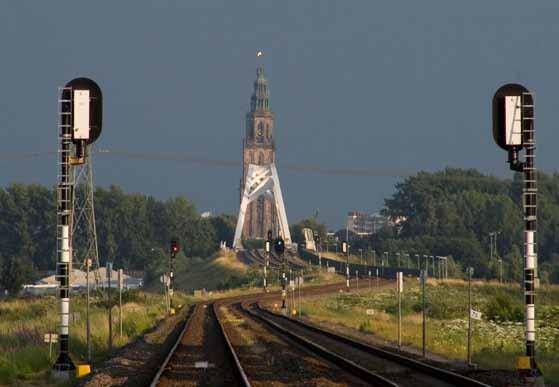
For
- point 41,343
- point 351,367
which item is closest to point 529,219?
point 351,367

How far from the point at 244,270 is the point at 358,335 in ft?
407

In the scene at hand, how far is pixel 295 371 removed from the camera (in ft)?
101

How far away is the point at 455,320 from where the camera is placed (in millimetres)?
63438

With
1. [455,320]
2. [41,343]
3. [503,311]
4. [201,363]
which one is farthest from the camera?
[503,311]

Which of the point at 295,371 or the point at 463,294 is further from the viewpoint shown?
the point at 463,294

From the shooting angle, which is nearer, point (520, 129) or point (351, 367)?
point (520, 129)

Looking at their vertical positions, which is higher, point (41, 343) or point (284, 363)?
point (284, 363)

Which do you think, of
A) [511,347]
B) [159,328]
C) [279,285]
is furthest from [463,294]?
[511,347]

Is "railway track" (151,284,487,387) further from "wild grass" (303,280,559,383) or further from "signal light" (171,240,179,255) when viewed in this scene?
"signal light" (171,240,179,255)

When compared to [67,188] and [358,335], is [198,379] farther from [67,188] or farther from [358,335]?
[358,335]

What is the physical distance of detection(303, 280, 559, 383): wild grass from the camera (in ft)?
128

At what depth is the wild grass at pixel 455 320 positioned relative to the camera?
3909 cm

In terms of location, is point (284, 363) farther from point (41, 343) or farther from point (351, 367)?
point (41, 343)

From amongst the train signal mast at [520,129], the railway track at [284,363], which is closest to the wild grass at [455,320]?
the railway track at [284,363]
